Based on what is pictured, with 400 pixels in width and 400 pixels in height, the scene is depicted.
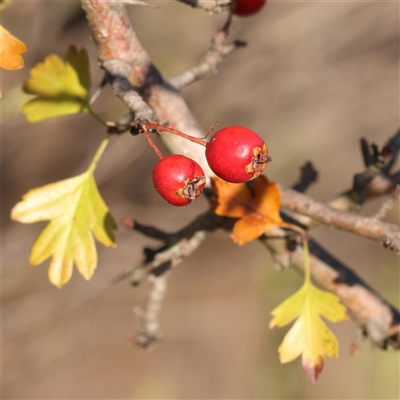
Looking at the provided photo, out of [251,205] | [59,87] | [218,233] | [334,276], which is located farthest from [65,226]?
[218,233]

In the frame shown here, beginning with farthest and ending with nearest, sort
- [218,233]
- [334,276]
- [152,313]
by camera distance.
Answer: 1. [218,233]
2. [152,313]
3. [334,276]

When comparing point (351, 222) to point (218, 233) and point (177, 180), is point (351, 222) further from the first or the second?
point (218, 233)

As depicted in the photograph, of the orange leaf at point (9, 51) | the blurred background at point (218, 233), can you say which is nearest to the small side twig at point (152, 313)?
the orange leaf at point (9, 51)

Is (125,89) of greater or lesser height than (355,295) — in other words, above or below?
above

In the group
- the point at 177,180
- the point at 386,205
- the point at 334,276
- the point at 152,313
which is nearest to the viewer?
the point at 177,180

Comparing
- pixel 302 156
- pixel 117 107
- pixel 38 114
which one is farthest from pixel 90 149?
pixel 38 114

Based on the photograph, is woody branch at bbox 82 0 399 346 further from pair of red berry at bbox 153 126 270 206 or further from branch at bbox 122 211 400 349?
pair of red berry at bbox 153 126 270 206

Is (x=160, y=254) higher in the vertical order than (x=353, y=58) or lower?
higher

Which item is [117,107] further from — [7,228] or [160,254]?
[160,254]
